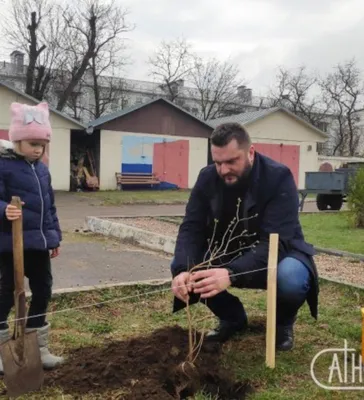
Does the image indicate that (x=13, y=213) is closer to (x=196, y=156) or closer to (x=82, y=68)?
(x=196, y=156)

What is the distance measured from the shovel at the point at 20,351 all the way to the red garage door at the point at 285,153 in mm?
26481

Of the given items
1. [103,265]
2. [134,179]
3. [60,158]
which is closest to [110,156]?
[134,179]

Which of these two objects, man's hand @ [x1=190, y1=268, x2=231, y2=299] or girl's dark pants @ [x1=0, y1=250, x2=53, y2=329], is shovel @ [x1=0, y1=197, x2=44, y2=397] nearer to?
girl's dark pants @ [x1=0, y1=250, x2=53, y2=329]

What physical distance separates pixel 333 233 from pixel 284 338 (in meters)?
6.98

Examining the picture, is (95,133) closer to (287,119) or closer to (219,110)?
(287,119)

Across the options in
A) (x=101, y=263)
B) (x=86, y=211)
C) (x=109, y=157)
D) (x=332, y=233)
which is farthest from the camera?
(x=109, y=157)

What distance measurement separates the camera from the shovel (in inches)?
104

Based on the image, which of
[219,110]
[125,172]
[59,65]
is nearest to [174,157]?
[125,172]

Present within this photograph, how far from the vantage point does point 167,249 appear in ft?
24.1

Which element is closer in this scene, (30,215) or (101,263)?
(30,215)

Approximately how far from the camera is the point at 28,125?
9.74 ft

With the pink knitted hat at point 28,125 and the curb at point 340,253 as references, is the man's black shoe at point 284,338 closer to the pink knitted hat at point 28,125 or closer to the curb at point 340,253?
the pink knitted hat at point 28,125

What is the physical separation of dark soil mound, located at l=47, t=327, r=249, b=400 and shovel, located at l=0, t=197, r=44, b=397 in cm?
12

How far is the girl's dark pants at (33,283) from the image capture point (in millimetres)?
3004
